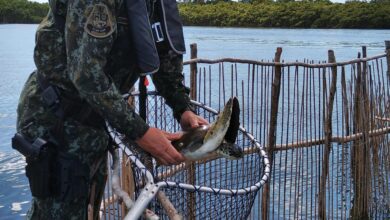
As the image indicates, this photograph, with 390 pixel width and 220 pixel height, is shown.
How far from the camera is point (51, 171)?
2500 millimetres

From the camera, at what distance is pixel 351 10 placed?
58.7 meters

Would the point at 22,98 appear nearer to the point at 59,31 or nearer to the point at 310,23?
the point at 59,31

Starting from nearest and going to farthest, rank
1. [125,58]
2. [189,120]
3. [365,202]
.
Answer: [125,58], [189,120], [365,202]

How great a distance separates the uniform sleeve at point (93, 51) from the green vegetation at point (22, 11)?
61.9 m

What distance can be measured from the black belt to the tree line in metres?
55.4

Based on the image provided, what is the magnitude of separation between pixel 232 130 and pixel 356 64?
453 centimetres

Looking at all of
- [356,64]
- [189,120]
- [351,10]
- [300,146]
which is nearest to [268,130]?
[300,146]

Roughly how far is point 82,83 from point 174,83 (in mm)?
895

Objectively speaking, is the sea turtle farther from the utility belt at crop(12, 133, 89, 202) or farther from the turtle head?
the utility belt at crop(12, 133, 89, 202)

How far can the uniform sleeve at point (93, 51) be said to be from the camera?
2.16m

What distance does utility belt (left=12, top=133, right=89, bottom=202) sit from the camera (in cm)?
247

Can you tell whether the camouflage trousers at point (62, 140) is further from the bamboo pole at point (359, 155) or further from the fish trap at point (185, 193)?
the bamboo pole at point (359, 155)

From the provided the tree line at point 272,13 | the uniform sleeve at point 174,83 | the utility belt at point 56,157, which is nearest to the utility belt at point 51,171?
the utility belt at point 56,157

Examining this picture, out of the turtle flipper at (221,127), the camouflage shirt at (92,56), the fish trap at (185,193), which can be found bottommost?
the fish trap at (185,193)
